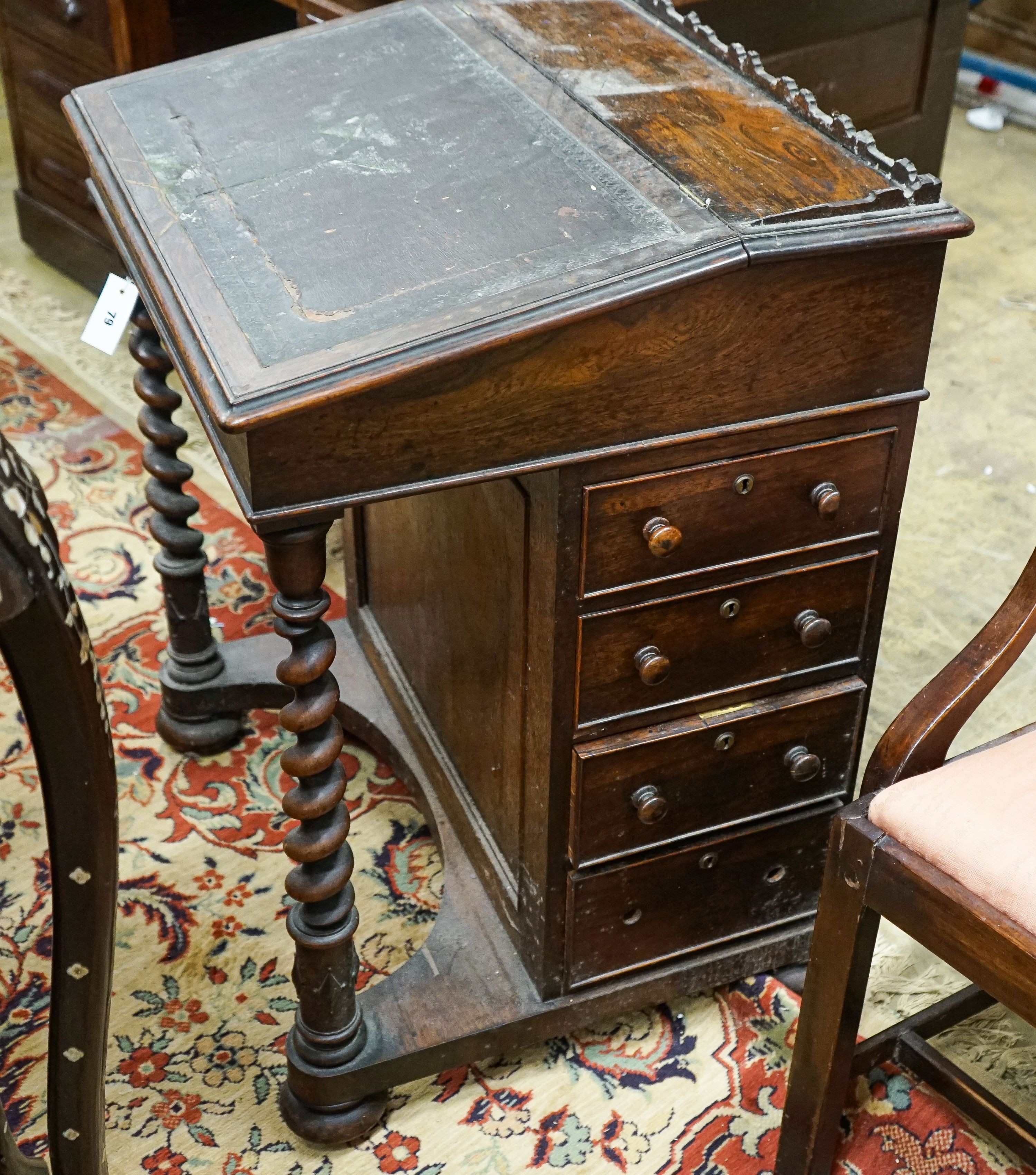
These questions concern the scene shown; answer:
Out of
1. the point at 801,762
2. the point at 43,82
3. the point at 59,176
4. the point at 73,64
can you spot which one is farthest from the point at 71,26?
the point at 801,762

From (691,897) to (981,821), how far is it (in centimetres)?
55

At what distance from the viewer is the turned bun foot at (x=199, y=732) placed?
2.37 meters

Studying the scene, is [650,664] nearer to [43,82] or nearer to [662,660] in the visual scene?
[662,660]

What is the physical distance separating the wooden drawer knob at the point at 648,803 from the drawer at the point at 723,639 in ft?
0.35

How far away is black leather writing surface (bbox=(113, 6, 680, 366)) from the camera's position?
1317 millimetres

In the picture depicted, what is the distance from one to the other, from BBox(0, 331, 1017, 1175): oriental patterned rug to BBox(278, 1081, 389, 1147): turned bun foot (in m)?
0.02

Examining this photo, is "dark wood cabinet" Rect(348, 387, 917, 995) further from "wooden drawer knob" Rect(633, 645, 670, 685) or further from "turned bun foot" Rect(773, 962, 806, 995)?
"turned bun foot" Rect(773, 962, 806, 995)

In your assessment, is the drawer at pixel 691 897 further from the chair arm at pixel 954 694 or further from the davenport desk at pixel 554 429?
the chair arm at pixel 954 694

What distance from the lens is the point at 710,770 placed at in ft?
5.58

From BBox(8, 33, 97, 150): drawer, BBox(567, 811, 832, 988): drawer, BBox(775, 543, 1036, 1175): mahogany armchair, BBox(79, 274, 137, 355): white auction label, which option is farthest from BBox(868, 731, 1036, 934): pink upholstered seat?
BBox(8, 33, 97, 150): drawer

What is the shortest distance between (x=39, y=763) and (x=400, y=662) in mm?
1464

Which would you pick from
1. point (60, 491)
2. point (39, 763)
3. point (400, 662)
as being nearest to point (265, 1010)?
point (400, 662)

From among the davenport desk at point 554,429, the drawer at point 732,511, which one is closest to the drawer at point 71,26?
the davenport desk at point 554,429

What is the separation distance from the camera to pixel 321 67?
179 cm
